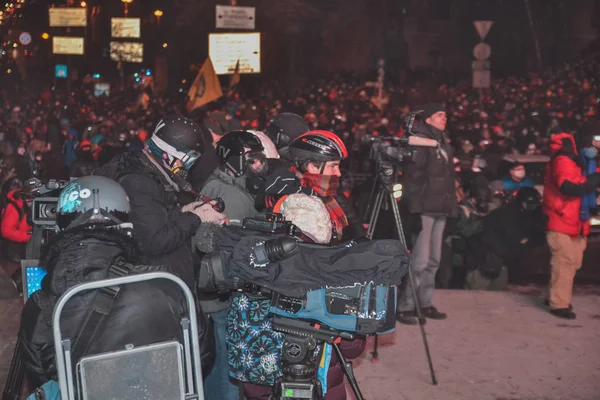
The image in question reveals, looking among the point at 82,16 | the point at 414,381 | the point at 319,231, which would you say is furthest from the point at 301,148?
the point at 82,16

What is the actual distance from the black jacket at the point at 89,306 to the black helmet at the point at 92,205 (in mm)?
148

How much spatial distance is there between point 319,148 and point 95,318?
67.7 inches

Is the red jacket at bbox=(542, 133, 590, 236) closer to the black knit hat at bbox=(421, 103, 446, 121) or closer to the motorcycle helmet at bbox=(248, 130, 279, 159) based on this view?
the black knit hat at bbox=(421, 103, 446, 121)

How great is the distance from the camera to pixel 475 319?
8.30 metres

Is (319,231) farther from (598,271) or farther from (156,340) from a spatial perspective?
(598,271)

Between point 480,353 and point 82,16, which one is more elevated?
point 82,16

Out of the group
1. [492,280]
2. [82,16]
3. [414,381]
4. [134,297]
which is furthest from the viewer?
[82,16]

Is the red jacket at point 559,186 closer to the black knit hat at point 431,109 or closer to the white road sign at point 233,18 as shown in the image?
the black knit hat at point 431,109

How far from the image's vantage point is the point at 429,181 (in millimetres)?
7930

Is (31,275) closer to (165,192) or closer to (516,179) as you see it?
(165,192)

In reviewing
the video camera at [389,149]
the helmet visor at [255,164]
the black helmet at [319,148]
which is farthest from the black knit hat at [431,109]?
the black helmet at [319,148]

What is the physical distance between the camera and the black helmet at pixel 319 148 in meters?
4.61

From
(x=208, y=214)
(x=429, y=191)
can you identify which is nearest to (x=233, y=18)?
(x=429, y=191)

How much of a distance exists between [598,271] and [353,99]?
2082 centimetres
